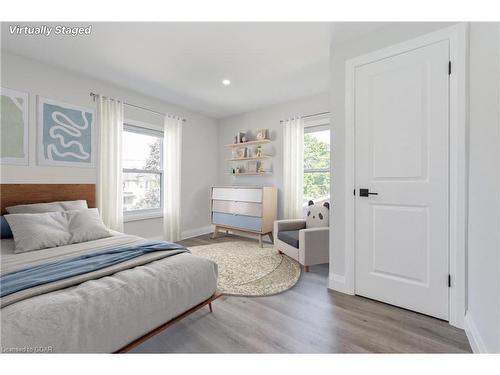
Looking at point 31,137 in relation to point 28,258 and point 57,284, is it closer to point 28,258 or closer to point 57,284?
point 28,258

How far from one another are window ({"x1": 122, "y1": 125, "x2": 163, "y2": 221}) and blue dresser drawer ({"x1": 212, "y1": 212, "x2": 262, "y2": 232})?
1010mm

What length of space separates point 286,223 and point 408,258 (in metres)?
1.64

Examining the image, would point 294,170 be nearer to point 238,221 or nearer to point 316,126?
point 316,126

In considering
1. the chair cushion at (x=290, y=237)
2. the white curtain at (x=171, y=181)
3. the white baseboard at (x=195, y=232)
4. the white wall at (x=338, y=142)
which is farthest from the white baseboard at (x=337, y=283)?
the white baseboard at (x=195, y=232)

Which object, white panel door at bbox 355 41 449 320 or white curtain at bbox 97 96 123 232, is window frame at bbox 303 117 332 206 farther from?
white curtain at bbox 97 96 123 232

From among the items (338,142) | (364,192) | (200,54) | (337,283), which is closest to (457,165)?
(364,192)

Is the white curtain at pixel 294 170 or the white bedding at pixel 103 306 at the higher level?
the white curtain at pixel 294 170

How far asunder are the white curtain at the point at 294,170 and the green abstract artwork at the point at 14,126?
11.1 ft

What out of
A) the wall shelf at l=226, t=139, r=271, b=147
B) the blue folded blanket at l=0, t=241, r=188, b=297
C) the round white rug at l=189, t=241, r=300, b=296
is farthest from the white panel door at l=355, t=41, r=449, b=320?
the wall shelf at l=226, t=139, r=271, b=147

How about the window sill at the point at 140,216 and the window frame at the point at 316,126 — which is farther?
the window frame at the point at 316,126

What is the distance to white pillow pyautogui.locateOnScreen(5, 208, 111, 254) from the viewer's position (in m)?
1.89

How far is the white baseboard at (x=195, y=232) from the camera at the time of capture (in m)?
4.36

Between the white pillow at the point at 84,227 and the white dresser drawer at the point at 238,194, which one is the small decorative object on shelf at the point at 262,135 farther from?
the white pillow at the point at 84,227
